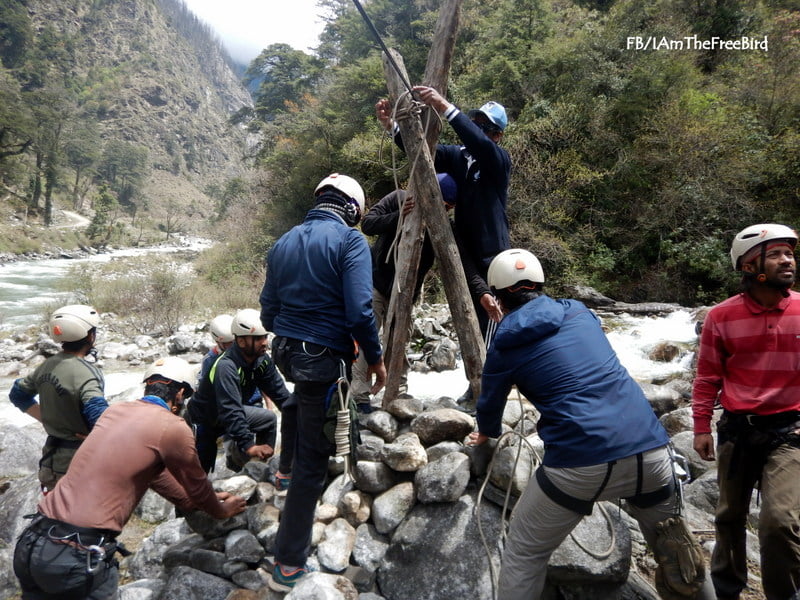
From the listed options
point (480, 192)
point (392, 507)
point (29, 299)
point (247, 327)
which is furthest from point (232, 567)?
point (29, 299)

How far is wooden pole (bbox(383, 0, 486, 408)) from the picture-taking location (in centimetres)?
305

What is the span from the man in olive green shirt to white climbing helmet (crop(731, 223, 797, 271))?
3.88 m

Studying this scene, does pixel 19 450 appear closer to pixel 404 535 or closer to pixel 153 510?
pixel 153 510

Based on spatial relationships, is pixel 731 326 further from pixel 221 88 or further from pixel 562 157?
pixel 221 88

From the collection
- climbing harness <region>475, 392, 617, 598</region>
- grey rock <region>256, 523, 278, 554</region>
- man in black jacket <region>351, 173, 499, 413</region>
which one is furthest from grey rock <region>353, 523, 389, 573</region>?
man in black jacket <region>351, 173, 499, 413</region>

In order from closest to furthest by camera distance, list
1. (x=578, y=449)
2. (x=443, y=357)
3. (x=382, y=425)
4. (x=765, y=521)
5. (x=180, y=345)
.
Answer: (x=578, y=449) → (x=765, y=521) → (x=382, y=425) → (x=443, y=357) → (x=180, y=345)

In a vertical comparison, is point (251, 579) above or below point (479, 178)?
below

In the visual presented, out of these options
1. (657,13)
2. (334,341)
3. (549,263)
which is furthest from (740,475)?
(657,13)

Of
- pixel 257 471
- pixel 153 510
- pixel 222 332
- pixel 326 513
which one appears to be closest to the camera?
pixel 326 513

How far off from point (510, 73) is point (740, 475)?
47.6 feet

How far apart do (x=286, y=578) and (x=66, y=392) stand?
186 cm

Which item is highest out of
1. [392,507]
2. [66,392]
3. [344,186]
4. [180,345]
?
[344,186]

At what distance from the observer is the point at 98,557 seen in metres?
2.02

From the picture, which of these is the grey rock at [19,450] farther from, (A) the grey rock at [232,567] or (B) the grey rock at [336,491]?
(B) the grey rock at [336,491]
